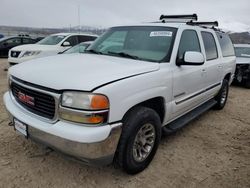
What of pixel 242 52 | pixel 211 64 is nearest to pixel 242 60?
pixel 242 52

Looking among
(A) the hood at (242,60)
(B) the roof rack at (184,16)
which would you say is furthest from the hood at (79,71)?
(A) the hood at (242,60)

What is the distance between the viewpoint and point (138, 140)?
300 centimetres

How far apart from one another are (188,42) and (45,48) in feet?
23.3

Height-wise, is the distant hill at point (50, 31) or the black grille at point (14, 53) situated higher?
the distant hill at point (50, 31)

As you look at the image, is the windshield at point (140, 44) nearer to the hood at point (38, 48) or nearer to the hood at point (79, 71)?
the hood at point (79, 71)

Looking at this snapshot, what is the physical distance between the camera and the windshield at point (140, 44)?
11.2 feet

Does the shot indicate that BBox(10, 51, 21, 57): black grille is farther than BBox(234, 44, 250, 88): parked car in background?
Yes

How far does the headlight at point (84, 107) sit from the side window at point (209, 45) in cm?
280

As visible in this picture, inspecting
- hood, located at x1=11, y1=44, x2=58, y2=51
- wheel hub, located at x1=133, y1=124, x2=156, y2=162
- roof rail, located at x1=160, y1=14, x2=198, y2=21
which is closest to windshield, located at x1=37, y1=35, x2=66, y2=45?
hood, located at x1=11, y1=44, x2=58, y2=51

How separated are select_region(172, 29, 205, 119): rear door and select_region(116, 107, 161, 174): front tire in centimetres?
59

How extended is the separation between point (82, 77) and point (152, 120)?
1.02 m

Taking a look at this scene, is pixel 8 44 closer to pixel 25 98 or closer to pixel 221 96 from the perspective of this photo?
pixel 221 96

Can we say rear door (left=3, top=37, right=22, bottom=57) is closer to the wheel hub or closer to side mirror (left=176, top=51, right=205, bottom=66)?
side mirror (left=176, top=51, right=205, bottom=66)

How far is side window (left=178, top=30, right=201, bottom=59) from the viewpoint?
12.0 ft
